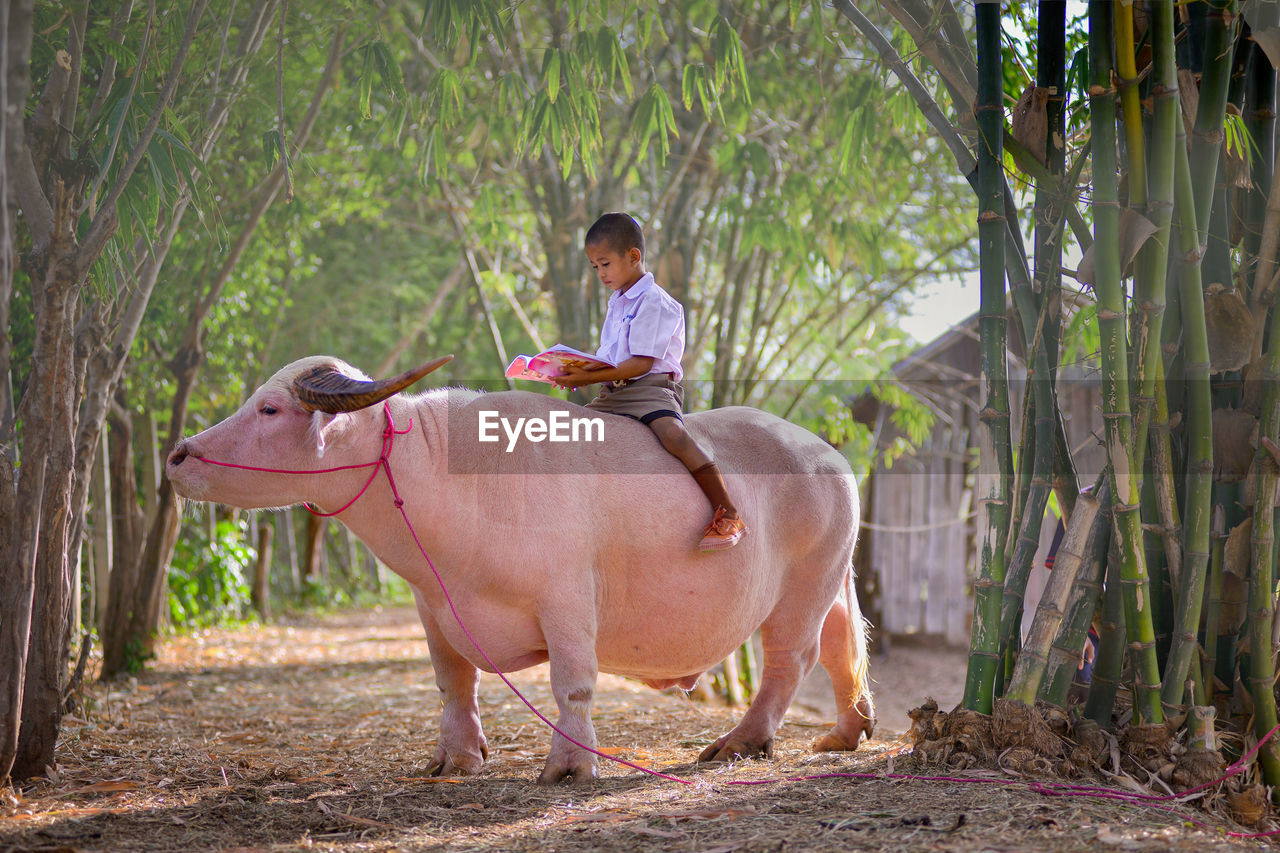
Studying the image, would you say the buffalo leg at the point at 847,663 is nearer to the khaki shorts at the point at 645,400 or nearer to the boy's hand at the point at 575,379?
the khaki shorts at the point at 645,400

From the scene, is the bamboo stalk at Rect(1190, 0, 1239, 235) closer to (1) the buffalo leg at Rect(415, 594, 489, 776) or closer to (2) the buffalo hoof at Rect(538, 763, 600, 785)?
(2) the buffalo hoof at Rect(538, 763, 600, 785)

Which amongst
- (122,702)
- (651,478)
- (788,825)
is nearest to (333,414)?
(651,478)

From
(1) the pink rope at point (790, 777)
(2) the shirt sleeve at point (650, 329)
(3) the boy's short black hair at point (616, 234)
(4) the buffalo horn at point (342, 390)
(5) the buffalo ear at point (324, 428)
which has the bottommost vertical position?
(1) the pink rope at point (790, 777)

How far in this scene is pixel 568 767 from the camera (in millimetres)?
3590

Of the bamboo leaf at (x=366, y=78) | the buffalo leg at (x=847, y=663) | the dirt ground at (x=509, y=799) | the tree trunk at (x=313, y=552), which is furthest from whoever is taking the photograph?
the tree trunk at (x=313, y=552)

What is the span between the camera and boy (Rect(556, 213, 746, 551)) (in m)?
3.88

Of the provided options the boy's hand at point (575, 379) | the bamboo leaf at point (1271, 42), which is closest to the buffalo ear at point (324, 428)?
the boy's hand at point (575, 379)

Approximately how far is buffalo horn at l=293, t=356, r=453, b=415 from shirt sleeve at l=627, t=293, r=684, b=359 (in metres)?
0.86

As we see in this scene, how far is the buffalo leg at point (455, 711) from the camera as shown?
12.7ft

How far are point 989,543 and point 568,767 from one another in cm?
172

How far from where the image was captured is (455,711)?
13.0 ft

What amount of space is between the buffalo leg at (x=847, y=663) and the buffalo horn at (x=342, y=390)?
2438mm

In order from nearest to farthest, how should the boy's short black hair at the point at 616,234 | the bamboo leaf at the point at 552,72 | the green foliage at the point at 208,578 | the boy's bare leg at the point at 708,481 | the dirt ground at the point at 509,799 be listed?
1. the dirt ground at the point at 509,799
2. the boy's bare leg at the point at 708,481
3. the boy's short black hair at the point at 616,234
4. the bamboo leaf at the point at 552,72
5. the green foliage at the point at 208,578

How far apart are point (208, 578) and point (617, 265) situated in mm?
8962
